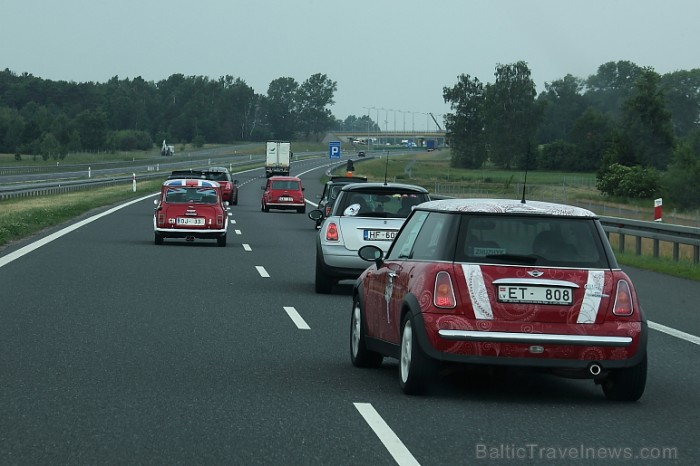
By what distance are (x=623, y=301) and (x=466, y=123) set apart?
17978 cm

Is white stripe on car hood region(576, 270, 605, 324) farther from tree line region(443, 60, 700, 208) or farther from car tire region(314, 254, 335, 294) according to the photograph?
tree line region(443, 60, 700, 208)

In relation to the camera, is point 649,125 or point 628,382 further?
point 649,125

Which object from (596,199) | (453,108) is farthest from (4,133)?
(596,199)

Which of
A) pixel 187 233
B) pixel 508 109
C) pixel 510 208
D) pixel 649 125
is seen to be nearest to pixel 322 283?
pixel 510 208

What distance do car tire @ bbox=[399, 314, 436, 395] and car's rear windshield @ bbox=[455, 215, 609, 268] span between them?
0.64 m

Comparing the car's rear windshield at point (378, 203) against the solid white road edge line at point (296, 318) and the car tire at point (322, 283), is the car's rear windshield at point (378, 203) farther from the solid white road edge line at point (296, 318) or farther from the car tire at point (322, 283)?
the solid white road edge line at point (296, 318)

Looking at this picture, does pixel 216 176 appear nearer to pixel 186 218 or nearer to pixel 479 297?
pixel 186 218

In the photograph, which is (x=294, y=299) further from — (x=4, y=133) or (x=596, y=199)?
(x=4, y=133)

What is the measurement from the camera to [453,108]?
623 ft

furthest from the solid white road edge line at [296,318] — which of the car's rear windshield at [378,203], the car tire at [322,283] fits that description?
the car's rear windshield at [378,203]

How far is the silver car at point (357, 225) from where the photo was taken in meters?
17.8

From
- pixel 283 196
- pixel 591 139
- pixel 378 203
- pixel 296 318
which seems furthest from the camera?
pixel 591 139

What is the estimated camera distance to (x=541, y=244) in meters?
9.25

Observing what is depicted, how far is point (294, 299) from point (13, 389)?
7.74 metres
